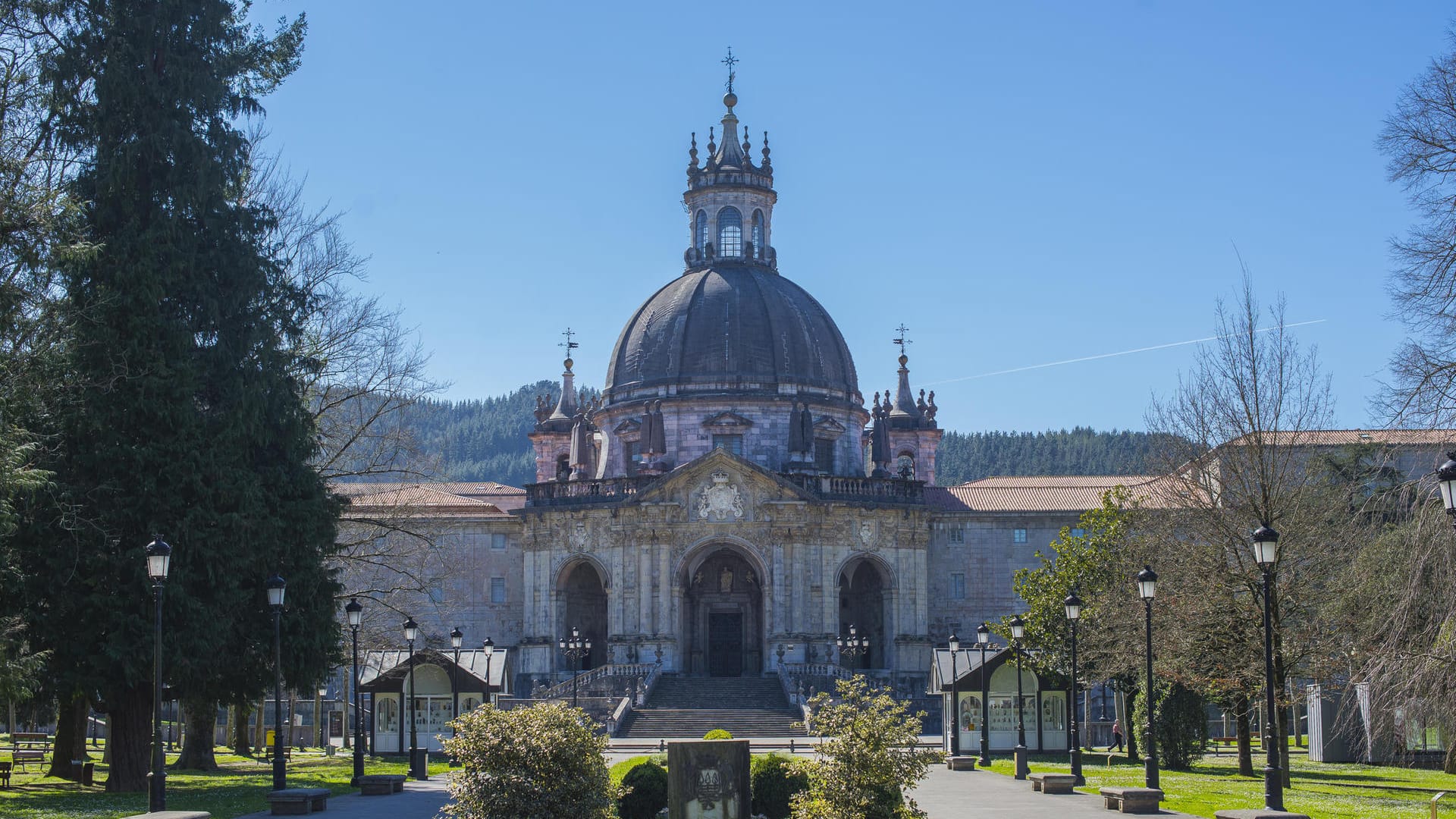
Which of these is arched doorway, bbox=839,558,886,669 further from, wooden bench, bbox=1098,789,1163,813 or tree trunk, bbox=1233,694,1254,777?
wooden bench, bbox=1098,789,1163,813

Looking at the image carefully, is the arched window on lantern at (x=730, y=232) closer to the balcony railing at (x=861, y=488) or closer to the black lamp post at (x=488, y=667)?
the balcony railing at (x=861, y=488)

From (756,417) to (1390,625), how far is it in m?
50.1

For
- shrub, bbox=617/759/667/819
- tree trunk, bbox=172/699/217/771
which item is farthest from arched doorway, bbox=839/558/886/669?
shrub, bbox=617/759/667/819

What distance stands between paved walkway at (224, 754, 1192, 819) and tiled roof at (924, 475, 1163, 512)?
43431 mm

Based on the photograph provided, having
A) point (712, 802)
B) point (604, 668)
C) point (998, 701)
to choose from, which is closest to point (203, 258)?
point (712, 802)

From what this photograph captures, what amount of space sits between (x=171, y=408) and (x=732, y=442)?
143 ft

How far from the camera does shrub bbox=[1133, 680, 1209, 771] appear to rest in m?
42.8

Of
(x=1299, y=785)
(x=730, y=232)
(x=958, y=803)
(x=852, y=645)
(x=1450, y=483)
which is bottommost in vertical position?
(x=1299, y=785)

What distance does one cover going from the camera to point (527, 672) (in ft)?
241

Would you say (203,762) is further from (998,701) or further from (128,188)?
(998,701)

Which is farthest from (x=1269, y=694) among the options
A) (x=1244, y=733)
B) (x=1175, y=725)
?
(x=1175, y=725)

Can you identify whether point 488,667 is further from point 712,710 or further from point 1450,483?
→ point 1450,483

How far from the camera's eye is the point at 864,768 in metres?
23.5

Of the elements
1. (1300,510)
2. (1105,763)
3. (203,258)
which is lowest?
(1105,763)
